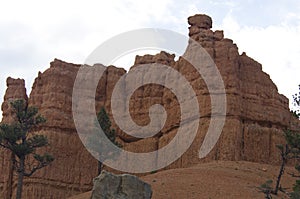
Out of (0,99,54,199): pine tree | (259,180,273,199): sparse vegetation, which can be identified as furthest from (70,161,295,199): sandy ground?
(0,99,54,199): pine tree

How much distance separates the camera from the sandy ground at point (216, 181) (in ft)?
139

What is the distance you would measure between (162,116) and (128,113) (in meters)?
4.54

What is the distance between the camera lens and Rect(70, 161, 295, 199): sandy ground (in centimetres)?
4234

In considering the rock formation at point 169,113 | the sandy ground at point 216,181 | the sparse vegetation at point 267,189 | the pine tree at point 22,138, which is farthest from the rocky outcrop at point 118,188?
the rock formation at point 169,113

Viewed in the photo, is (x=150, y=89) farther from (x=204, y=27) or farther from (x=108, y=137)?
(x=108, y=137)

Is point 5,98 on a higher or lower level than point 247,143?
higher

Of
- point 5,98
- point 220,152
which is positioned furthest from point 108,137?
point 5,98

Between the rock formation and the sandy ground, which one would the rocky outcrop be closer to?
the sandy ground

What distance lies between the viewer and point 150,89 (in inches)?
2795

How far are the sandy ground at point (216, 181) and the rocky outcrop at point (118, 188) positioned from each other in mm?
10642

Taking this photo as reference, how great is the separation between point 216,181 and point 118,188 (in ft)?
52.4

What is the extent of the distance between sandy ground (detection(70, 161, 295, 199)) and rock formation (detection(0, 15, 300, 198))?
205 inches

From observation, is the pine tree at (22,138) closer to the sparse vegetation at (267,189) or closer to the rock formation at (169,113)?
the sparse vegetation at (267,189)

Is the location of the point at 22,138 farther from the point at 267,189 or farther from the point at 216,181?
the point at 267,189
